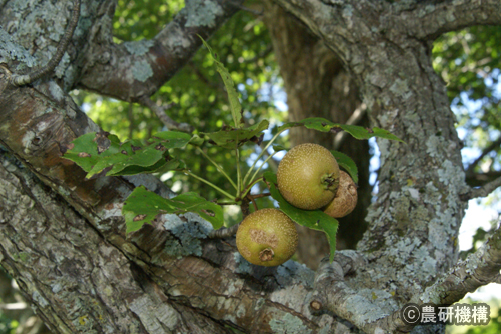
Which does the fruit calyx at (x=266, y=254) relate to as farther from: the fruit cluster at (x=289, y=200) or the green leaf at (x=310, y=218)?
the green leaf at (x=310, y=218)

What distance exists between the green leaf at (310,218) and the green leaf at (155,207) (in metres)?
0.25

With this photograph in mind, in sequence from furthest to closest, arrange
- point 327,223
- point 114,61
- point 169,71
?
point 169,71 < point 114,61 < point 327,223

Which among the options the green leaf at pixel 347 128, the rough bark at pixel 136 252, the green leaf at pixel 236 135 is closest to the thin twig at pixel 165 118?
the rough bark at pixel 136 252

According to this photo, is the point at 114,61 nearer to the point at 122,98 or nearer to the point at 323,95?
the point at 122,98

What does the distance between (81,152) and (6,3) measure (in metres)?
1.08

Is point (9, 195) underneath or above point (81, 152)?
underneath

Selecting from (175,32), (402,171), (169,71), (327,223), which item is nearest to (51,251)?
(327,223)

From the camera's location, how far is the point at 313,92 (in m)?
4.90

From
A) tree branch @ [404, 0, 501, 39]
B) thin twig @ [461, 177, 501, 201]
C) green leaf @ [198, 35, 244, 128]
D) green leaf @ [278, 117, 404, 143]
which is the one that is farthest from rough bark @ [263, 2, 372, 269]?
green leaf @ [198, 35, 244, 128]

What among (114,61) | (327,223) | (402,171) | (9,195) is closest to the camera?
(327,223)

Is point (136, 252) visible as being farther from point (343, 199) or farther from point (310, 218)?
point (343, 199)

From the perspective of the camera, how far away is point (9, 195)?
1.73m

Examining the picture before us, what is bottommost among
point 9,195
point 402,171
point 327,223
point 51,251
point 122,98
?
point 51,251

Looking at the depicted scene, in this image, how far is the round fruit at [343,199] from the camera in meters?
1.58
